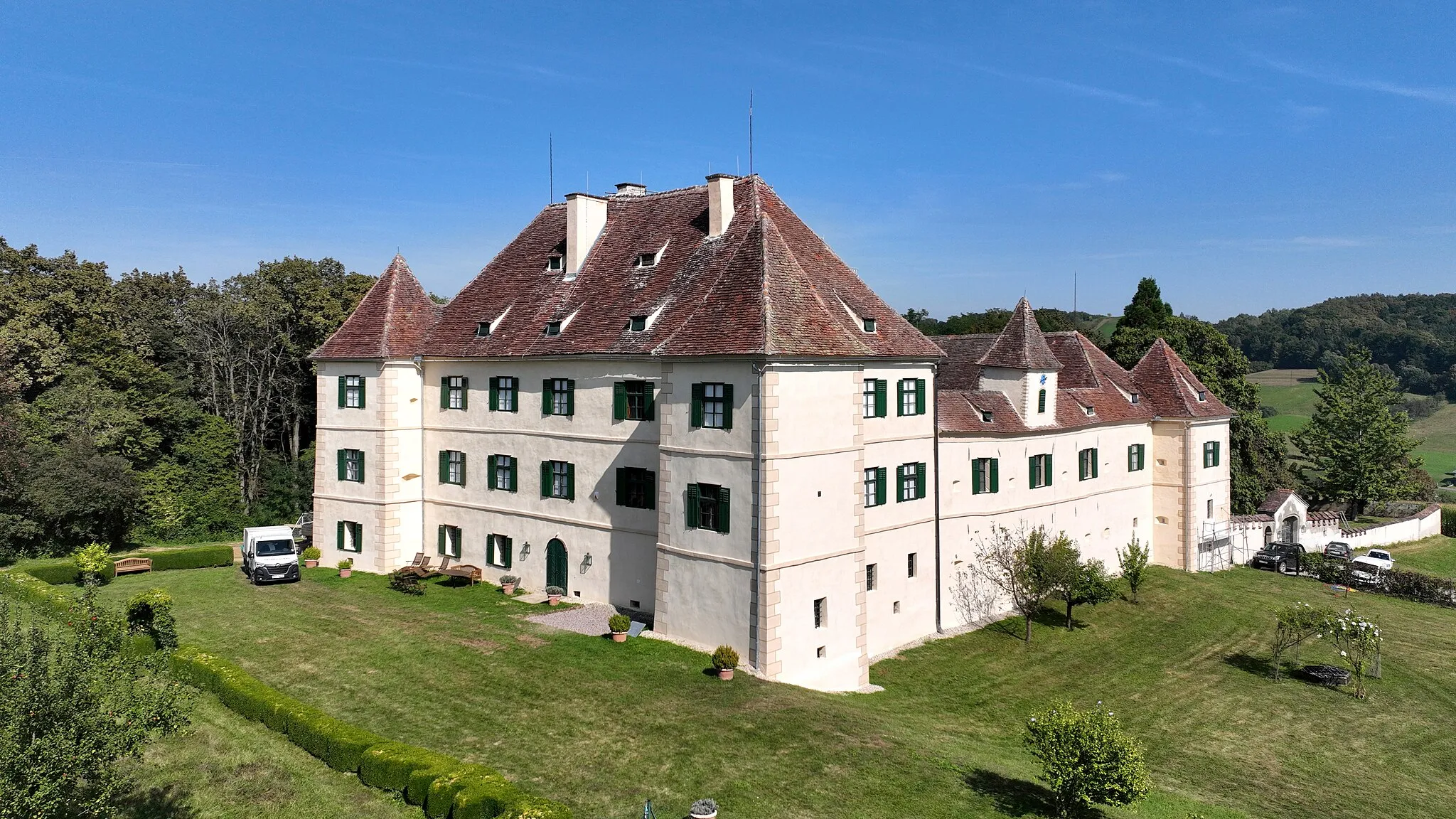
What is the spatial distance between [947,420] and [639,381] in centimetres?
1267

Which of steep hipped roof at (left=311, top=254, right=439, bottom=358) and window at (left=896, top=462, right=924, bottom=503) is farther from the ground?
steep hipped roof at (left=311, top=254, right=439, bottom=358)

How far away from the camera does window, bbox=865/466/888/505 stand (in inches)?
1218

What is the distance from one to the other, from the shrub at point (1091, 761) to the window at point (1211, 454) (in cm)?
3479

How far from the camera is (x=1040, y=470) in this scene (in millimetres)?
37969

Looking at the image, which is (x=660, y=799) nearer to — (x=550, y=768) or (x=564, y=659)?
(x=550, y=768)

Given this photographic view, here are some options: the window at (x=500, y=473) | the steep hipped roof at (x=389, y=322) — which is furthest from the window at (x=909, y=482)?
the steep hipped roof at (x=389, y=322)

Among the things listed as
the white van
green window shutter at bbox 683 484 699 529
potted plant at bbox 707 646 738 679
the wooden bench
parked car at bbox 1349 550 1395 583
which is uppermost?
green window shutter at bbox 683 484 699 529

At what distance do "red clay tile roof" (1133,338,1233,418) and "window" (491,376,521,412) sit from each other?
33.5 meters

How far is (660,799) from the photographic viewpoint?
56.4 ft

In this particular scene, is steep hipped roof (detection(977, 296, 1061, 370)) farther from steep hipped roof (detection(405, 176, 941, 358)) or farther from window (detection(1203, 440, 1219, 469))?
window (detection(1203, 440, 1219, 469))

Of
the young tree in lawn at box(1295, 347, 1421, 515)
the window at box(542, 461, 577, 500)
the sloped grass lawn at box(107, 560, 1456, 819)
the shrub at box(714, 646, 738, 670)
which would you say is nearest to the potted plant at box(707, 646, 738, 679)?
the shrub at box(714, 646, 738, 670)

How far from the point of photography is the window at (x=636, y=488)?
3033cm

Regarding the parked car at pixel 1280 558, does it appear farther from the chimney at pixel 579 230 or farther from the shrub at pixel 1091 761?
the chimney at pixel 579 230

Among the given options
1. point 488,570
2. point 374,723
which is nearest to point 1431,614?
point 488,570
